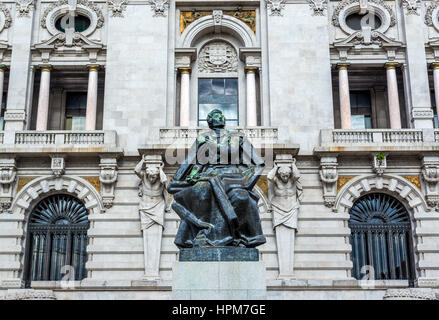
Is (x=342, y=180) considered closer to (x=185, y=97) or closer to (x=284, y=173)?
(x=284, y=173)

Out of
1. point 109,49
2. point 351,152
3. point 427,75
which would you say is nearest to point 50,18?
point 109,49

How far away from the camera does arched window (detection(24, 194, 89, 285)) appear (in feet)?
79.6

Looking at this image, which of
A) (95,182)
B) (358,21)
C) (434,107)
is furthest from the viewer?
(434,107)

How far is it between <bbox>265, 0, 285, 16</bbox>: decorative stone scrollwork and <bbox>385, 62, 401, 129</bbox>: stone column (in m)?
5.56

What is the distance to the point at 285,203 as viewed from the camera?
24.0 m

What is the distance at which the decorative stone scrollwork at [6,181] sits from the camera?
80.2 feet

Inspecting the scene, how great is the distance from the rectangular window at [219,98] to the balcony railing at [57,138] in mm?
4708

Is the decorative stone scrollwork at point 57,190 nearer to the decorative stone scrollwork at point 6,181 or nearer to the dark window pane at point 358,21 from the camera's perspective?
the decorative stone scrollwork at point 6,181

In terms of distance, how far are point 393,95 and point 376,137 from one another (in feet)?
9.31

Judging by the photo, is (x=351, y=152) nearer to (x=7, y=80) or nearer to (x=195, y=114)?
(x=195, y=114)

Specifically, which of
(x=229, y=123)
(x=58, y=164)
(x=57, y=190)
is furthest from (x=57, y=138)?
(x=229, y=123)

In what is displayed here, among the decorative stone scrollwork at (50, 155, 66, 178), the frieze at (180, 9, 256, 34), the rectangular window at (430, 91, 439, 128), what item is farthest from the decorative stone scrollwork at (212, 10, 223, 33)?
the rectangular window at (430, 91, 439, 128)

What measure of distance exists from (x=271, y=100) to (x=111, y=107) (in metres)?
7.09

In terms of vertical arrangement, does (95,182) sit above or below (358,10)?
below
